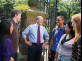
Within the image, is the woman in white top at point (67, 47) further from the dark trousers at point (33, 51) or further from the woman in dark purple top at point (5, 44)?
the dark trousers at point (33, 51)

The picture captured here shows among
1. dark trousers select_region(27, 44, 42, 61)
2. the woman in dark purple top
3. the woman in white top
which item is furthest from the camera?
dark trousers select_region(27, 44, 42, 61)

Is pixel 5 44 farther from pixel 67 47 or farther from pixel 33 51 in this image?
pixel 33 51

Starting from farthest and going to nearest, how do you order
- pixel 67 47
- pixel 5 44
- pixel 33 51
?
pixel 33 51 → pixel 67 47 → pixel 5 44

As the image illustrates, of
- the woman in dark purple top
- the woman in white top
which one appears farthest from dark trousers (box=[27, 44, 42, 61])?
the woman in dark purple top

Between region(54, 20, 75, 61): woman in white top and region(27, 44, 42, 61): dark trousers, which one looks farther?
region(27, 44, 42, 61): dark trousers

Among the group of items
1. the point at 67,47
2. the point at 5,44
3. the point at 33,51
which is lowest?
the point at 33,51

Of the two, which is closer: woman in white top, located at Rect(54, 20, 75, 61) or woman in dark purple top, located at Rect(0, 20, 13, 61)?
woman in dark purple top, located at Rect(0, 20, 13, 61)

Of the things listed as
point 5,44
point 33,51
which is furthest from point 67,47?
point 33,51

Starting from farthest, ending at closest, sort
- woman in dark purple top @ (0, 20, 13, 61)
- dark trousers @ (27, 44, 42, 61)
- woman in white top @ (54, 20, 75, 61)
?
dark trousers @ (27, 44, 42, 61) → woman in white top @ (54, 20, 75, 61) → woman in dark purple top @ (0, 20, 13, 61)

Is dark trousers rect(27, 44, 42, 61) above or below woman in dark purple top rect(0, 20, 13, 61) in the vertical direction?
below

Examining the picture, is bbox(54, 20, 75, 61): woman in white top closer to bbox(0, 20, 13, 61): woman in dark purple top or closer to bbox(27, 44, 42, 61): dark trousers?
bbox(0, 20, 13, 61): woman in dark purple top

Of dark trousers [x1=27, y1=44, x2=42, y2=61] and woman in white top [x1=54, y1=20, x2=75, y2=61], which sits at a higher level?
woman in white top [x1=54, y1=20, x2=75, y2=61]

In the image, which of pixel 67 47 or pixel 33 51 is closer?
pixel 67 47

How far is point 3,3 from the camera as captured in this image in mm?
19750
